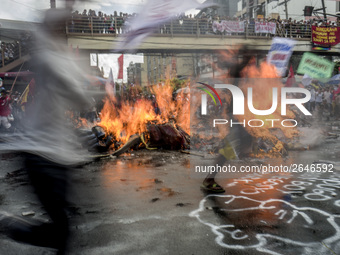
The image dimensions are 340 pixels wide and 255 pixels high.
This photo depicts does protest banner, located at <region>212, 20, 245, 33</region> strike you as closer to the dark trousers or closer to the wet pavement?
the wet pavement

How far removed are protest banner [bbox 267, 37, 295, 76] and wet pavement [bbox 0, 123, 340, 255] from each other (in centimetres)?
1153

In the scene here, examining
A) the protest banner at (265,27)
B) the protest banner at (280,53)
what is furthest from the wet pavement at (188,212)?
the protest banner at (265,27)

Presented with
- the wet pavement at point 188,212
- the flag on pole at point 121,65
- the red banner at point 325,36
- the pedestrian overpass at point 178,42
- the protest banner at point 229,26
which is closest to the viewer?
the wet pavement at point 188,212

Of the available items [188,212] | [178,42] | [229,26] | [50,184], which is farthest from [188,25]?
[50,184]

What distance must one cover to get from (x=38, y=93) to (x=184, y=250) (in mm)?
2084

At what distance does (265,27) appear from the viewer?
1988 centimetres

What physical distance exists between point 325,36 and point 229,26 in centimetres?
864

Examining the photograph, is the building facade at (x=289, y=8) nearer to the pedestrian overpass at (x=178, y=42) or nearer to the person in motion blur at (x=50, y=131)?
the pedestrian overpass at (x=178, y=42)

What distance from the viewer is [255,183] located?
4988 mm

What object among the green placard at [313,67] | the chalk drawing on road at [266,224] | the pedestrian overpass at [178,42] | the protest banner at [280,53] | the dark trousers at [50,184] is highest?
the pedestrian overpass at [178,42]

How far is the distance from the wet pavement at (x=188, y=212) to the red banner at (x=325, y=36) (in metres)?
19.8

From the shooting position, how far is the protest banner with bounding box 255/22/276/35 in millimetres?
19469

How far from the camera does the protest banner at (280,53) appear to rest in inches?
626

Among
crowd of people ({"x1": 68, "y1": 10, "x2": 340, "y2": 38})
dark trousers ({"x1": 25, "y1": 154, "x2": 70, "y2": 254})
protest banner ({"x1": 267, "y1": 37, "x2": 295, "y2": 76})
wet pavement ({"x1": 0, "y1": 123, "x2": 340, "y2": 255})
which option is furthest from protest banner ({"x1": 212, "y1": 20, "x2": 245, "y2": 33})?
dark trousers ({"x1": 25, "y1": 154, "x2": 70, "y2": 254})
